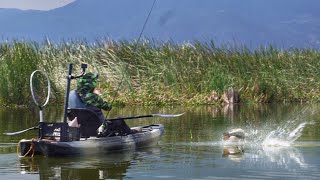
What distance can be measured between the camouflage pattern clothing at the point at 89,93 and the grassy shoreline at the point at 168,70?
15012mm

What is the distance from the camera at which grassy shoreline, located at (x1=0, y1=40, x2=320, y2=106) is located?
31.7 meters

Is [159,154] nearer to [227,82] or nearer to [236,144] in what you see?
[236,144]

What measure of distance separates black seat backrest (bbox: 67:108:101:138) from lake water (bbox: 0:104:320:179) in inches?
20.4

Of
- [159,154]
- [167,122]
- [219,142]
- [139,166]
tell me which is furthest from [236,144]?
[167,122]

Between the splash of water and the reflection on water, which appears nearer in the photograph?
the reflection on water

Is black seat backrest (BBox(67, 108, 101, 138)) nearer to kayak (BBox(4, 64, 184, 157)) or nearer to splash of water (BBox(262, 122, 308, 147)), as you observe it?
kayak (BBox(4, 64, 184, 157))

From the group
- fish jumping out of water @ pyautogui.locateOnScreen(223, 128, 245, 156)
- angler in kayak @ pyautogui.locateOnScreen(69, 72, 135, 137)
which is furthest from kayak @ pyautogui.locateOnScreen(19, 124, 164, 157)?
fish jumping out of water @ pyautogui.locateOnScreen(223, 128, 245, 156)

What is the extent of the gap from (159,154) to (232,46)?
1808cm

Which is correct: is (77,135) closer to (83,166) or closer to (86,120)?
(86,120)

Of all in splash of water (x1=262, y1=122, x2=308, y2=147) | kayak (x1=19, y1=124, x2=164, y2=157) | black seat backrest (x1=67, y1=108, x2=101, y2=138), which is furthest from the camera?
splash of water (x1=262, y1=122, x2=308, y2=147)

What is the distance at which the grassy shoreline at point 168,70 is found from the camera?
31.7 meters

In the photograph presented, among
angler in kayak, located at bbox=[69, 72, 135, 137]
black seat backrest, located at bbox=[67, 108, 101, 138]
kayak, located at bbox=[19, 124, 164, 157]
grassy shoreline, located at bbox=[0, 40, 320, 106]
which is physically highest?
grassy shoreline, located at bbox=[0, 40, 320, 106]

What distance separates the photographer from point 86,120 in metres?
16.2

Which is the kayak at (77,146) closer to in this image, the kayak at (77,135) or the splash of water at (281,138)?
the kayak at (77,135)
